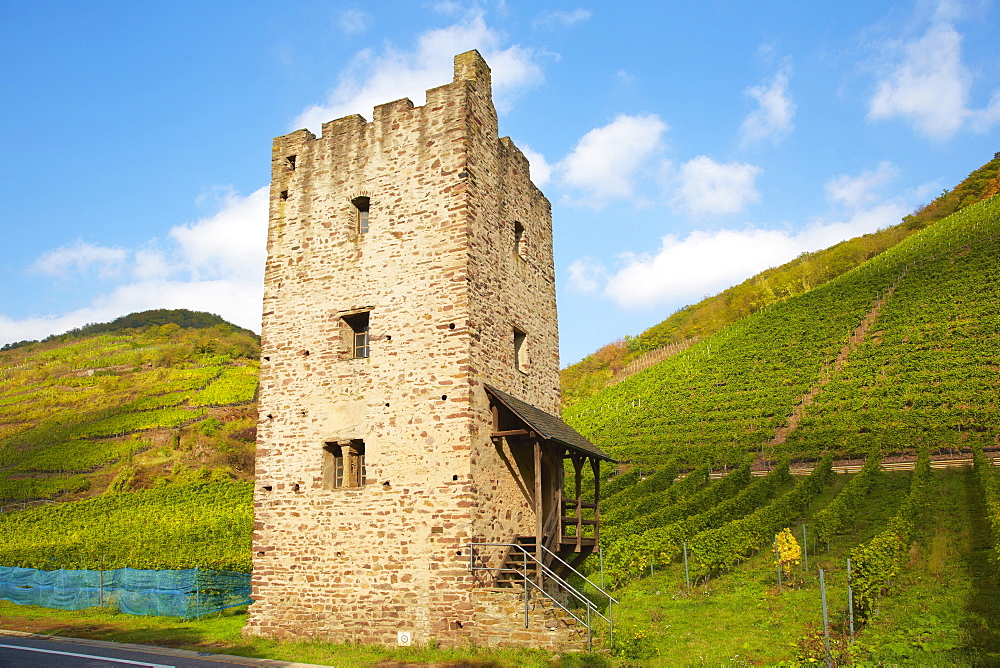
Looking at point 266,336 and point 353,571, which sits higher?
point 266,336

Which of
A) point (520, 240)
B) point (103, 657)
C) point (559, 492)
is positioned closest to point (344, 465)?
point (559, 492)

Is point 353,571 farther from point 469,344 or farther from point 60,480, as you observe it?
point 60,480

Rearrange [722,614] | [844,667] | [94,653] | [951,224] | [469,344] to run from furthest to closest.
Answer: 1. [951,224]
2. [722,614]
3. [469,344]
4. [94,653]
5. [844,667]

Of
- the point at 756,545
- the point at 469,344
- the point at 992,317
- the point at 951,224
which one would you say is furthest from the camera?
the point at 951,224

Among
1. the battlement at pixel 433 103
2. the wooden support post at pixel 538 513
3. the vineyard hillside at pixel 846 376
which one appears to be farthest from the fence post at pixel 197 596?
the vineyard hillside at pixel 846 376

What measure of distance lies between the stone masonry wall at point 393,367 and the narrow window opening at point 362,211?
186 mm

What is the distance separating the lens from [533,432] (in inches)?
498

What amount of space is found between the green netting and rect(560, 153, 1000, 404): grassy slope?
56855mm

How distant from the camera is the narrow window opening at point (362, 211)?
48.0 feet

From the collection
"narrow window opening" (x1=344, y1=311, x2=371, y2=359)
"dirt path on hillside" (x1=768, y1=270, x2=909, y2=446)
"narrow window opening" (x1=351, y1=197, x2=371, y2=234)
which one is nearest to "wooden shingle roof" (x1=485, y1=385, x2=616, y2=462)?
"narrow window opening" (x1=344, y1=311, x2=371, y2=359)

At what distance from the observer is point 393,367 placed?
13.2 meters

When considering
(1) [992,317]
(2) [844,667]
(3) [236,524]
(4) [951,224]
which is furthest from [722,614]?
(4) [951,224]

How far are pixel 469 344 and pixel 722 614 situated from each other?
23.8 ft

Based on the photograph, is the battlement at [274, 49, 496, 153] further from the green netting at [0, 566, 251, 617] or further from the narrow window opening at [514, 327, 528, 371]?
the green netting at [0, 566, 251, 617]
